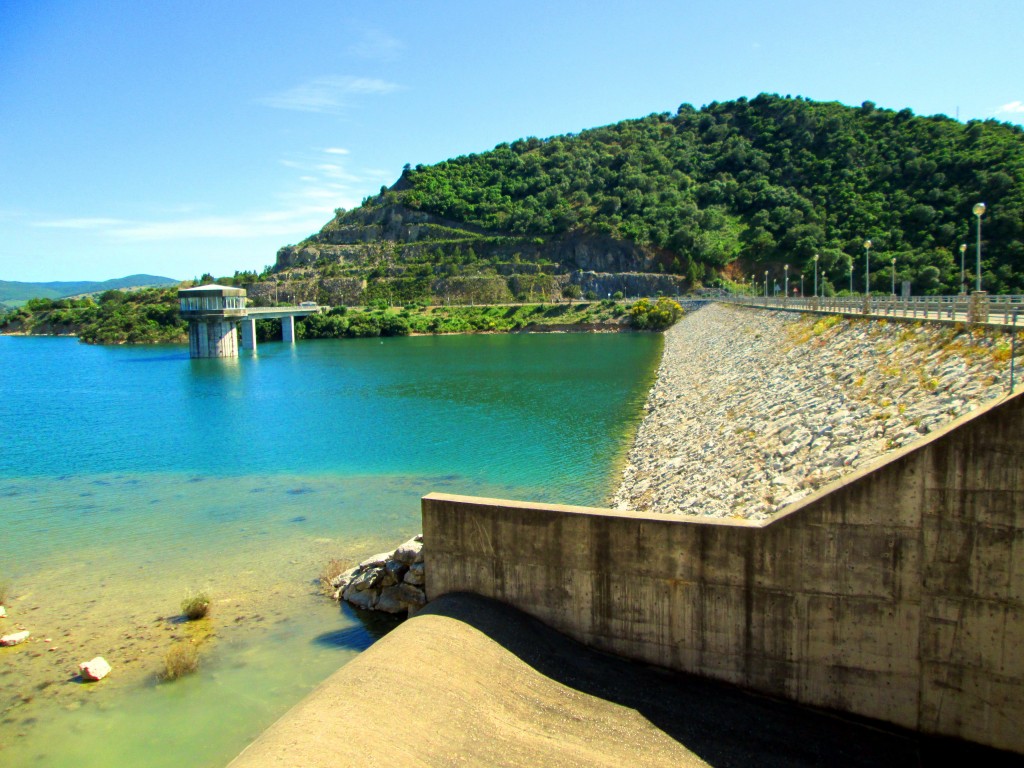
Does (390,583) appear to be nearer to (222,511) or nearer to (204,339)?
(222,511)

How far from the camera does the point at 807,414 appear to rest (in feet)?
63.9

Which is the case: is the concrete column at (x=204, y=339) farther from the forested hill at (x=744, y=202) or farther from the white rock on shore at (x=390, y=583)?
the white rock on shore at (x=390, y=583)

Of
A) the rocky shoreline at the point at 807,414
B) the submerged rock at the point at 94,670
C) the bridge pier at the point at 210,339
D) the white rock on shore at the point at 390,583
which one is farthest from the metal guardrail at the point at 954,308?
the bridge pier at the point at 210,339

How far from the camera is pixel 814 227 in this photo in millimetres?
121312

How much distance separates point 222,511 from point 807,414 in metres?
18.2

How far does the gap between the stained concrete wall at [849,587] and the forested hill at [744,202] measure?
271 feet

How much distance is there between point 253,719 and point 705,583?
7.48 m

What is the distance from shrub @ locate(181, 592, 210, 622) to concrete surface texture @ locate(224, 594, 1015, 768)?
20.4 feet

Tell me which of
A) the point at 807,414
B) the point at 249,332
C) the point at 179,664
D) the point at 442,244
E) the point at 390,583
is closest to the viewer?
the point at 179,664

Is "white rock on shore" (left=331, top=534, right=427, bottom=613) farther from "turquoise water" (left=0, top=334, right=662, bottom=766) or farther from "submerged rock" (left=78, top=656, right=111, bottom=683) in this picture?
"submerged rock" (left=78, top=656, right=111, bottom=683)

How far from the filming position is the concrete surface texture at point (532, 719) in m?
8.51

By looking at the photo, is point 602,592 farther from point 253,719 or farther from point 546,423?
point 546,423

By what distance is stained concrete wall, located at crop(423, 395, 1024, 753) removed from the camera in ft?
30.7

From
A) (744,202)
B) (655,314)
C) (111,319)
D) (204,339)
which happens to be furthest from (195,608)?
(744,202)
